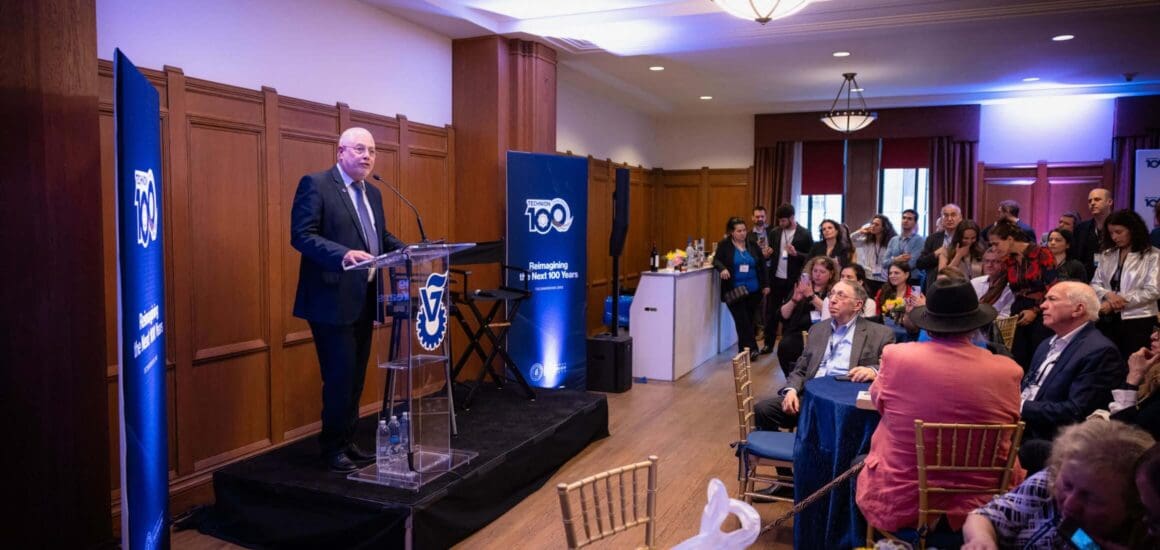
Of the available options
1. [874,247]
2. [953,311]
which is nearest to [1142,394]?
[953,311]

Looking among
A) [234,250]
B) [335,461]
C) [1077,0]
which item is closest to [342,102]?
[234,250]

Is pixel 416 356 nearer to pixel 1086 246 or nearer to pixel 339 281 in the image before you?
pixel 339 281

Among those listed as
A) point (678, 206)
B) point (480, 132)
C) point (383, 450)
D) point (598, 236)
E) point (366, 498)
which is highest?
point (480, 132)

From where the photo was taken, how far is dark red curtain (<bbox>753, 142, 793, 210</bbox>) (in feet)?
35.1

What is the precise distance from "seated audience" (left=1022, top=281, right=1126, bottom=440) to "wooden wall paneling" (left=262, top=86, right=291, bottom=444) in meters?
3.84

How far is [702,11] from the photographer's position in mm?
5598

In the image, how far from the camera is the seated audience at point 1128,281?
16.8 feet

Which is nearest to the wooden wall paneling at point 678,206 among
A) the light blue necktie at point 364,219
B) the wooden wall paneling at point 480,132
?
the wooden wall paneling at point 480,132

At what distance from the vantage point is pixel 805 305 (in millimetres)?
5398

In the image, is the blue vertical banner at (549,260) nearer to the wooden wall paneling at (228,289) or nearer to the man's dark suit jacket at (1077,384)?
the wooden wall paneling at (228,289)

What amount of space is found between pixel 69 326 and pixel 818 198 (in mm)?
9545

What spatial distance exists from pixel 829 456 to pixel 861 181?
7.94 metres

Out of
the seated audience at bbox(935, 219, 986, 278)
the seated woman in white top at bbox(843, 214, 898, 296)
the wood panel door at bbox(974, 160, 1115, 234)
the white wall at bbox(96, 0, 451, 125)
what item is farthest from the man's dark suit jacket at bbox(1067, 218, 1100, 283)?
the white wall at bbox(96, 0, 451, 125)

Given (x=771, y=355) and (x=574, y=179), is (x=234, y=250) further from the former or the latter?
(x=771, y=355)
